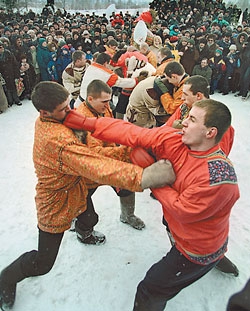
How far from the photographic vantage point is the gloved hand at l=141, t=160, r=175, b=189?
1587 millimetres

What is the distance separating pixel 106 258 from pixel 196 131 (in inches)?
69.1

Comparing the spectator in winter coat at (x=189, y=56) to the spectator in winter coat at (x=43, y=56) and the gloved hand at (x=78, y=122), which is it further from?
the gloved hand at (x=78, y=122)

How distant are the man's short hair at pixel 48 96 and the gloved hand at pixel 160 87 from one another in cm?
173

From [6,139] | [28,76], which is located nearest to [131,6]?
[28,76]

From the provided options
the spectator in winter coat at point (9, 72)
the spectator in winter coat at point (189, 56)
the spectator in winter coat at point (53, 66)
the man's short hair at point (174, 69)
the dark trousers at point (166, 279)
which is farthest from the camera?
the spectator in winter coat at point (189, 56)

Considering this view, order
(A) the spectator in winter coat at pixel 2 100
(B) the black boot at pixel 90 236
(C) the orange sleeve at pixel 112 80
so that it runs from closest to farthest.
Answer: (B) the black boot at pixel 90 236, (C) the orange sleeve at pixel 112 80, (A) the spectator in winter coat at pixel 2 100

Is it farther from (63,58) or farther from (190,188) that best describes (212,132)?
(63,58)

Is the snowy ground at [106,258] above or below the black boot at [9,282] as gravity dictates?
below

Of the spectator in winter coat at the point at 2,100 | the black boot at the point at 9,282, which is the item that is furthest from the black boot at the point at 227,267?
the spectator in winter coat at the point at 2,100

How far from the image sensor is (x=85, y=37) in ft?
32.0

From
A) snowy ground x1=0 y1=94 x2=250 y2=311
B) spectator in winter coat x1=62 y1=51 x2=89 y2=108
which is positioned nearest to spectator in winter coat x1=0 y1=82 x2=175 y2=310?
snowy ground x1=0 y1=94 x2=250 y2=311

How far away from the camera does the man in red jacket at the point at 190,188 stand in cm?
152

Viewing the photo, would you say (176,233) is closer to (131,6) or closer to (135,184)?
(135,184)

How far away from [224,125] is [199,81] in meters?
1.09
